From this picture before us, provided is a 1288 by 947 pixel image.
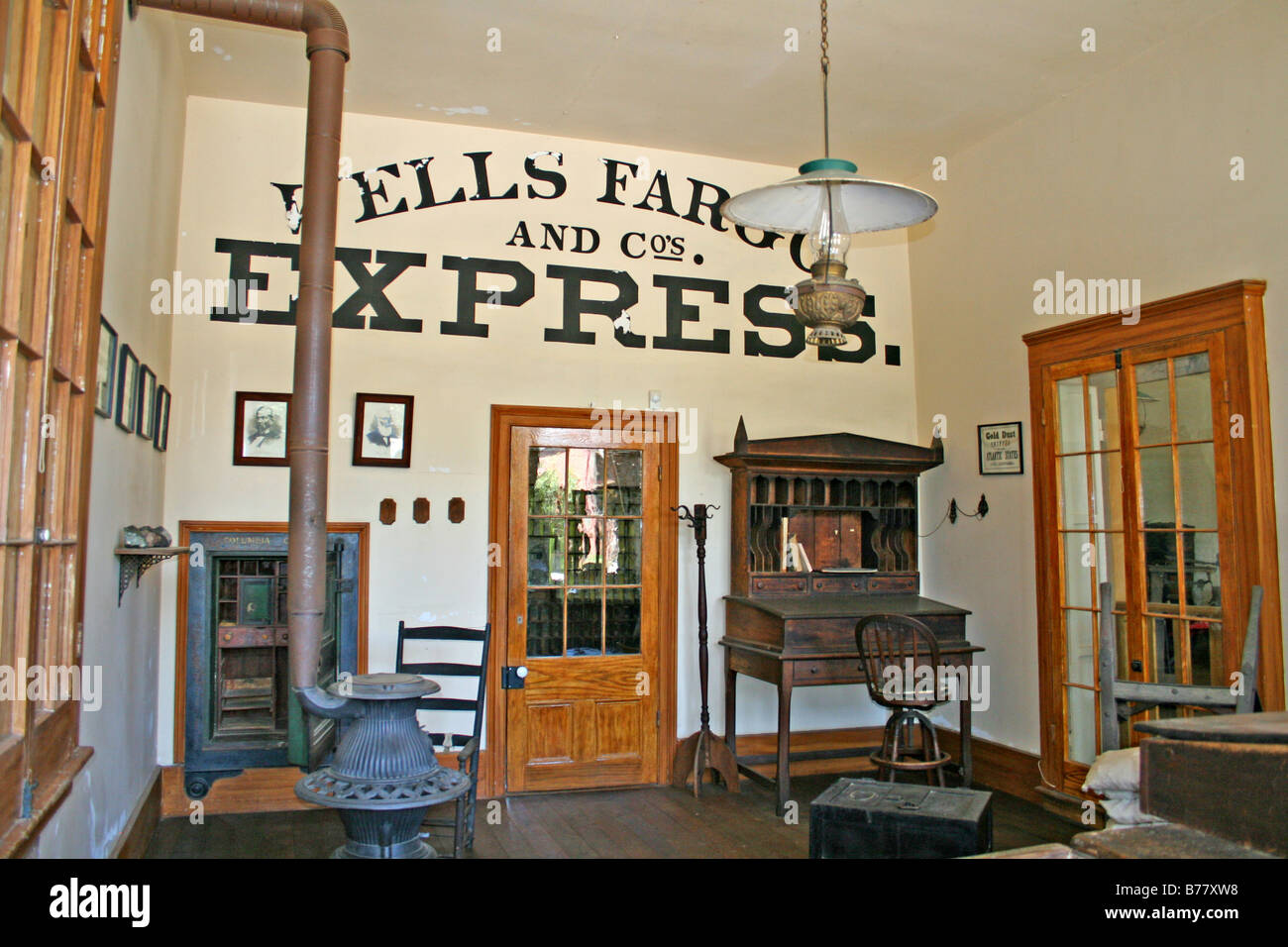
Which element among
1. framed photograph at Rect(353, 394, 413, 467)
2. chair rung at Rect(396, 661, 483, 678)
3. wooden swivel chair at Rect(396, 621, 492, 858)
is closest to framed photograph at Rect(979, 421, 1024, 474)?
wooden swivel chair at Rect(396, 621, 492, 858)

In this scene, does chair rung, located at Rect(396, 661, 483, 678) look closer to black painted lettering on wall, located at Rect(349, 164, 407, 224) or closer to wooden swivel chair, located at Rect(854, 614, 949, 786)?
wooden swivel chair, located at Rect(854, 614, 949, 786)

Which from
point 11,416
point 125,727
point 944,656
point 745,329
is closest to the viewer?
point 11,416

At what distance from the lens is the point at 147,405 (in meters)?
4.27

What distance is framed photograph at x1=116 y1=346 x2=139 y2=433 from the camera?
358 centimetres

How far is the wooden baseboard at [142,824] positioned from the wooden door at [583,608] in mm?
1806

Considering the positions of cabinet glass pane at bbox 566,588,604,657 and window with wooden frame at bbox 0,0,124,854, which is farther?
cabinet glass pane at bbox 566,588,604,657

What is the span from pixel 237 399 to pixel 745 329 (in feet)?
10.1

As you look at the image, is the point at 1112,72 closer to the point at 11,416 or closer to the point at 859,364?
the point at 859,364

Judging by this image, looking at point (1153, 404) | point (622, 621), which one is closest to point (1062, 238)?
point (1153, 404)

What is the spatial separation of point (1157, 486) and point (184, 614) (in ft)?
16.3

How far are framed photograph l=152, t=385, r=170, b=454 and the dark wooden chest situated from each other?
3.48 m

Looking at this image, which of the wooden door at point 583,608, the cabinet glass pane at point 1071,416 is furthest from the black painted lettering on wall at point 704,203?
the cabinet glass pane at point 1071,416
